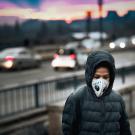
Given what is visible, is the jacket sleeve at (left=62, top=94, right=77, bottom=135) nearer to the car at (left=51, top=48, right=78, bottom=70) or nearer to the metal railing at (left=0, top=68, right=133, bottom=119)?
the metal railing at (left=0, top=68, right=133, bottom=119)

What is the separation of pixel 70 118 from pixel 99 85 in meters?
0.37

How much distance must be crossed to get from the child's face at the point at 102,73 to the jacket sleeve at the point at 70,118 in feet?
0.88

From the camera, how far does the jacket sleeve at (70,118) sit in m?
3.30

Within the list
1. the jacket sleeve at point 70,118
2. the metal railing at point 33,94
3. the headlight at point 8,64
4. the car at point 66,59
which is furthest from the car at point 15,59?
the jacket sleeve at point 70,118

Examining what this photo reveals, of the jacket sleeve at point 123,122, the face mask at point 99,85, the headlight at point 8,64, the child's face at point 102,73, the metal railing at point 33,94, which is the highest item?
the child's face at point 102,73

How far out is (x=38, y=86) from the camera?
9469 millimetres

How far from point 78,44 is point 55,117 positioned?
29.1 m

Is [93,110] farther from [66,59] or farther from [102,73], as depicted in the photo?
[66,59]

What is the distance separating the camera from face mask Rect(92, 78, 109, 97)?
3160 millimetres

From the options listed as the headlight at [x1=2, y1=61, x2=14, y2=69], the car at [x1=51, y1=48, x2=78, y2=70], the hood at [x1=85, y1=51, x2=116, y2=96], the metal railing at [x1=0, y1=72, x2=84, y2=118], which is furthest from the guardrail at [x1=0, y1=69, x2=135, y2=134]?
the headlight at [x1=2, y1=61, x2=14, y2=69]

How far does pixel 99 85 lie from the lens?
3156 mm

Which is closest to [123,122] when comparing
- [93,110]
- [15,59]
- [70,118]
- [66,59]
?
[93,110]

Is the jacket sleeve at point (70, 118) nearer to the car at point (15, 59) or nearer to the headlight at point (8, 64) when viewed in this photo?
the car at point (15, 59)

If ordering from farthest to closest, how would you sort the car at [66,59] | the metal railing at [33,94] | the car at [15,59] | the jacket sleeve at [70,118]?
1. the car at [15,59]
2. the car at [66,59]
3. the metal railing at [33,94]
4. the jacket sleeve at [70,118]
